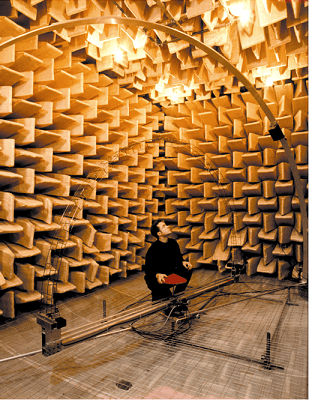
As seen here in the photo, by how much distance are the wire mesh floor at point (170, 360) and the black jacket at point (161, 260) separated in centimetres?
40

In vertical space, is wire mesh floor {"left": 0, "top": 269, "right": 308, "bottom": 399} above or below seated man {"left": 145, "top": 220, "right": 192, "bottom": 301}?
below

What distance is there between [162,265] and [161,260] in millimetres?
49

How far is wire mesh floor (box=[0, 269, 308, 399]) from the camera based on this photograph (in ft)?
5.48

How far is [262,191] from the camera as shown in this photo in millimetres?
3982

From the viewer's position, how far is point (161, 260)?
2906 mm

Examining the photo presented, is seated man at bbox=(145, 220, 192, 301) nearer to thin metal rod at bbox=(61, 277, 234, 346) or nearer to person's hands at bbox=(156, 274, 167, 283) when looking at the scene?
person's hands at bbox=(156, 274, 167, 283)

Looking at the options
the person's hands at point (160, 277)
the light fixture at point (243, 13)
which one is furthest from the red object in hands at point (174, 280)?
the light fixture at point (243, 13)

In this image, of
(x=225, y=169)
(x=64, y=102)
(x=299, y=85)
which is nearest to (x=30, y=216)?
(x=64, y=102)

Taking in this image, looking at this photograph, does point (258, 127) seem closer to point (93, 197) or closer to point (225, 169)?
point (225, 169)

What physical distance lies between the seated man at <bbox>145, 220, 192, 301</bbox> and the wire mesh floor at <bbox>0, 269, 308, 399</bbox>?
280 mm

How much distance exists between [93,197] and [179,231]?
1668mm

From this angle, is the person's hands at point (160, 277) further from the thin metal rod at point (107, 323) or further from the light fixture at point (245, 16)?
the light fixture at point (245, 16)

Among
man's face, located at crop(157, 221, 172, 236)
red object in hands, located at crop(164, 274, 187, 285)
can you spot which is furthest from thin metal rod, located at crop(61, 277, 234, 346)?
man's face, located at crop(157, 221, 172, 236)

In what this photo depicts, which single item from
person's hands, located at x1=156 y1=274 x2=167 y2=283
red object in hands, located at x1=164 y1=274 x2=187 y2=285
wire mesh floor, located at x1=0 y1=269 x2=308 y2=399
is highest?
red object in hands, located at x1=164 y1=274 x2=187 y2=285
